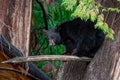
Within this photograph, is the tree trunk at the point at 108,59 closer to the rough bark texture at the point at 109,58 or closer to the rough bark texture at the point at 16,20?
the rough bark texture at the point at 109,58

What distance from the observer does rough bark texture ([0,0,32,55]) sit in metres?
5.62

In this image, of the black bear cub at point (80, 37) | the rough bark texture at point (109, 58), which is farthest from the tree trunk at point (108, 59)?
the black bear cub at point (80, 37)

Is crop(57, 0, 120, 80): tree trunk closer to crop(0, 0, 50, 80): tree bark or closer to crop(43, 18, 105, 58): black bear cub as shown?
crop(43, 18, 105, 58): black bear cub

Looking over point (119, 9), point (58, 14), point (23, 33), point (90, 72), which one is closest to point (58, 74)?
point (90, 72)

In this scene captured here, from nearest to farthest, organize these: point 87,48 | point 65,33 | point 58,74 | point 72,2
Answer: point 72,2, point 58,74, point 87,48, point 65,33

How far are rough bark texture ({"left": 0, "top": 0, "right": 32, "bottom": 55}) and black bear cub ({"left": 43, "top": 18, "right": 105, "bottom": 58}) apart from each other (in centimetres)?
72

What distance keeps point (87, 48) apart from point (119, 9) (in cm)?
104

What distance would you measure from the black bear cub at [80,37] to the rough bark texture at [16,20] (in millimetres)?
715

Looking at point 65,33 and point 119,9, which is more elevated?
point 119,9

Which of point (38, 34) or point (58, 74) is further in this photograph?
point (38, 34)

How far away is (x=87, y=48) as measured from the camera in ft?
15.6

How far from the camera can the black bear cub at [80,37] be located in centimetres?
465

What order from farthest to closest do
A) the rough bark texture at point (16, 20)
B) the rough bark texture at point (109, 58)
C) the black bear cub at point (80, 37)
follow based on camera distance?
the rough bark texture at point (16, 20) → the black bear cub at point (80, 37) → the rough bark texture at point (109, 58)

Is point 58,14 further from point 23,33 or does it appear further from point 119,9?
point 119,9
